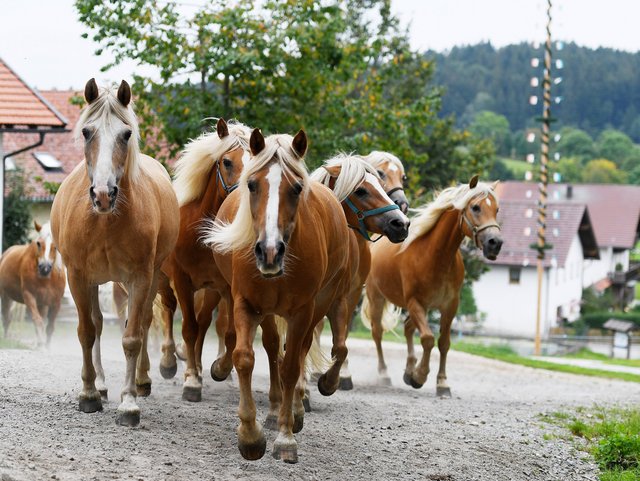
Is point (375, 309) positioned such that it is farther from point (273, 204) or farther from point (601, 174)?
point (601, 174)

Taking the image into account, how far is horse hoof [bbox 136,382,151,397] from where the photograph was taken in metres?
8.81

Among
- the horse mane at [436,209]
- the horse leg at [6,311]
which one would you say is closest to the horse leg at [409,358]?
the horse mane at [436,209]

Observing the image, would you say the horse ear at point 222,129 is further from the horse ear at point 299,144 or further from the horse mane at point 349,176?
the horse ear at point 299,144

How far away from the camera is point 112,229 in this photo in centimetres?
726

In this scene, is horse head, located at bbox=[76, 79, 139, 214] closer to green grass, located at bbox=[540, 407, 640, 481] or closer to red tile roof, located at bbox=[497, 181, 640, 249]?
green grass, located at bbox=[540, 407, 640, 481]

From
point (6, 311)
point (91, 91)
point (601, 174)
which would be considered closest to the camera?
point (91, 91)

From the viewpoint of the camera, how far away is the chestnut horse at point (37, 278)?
15727mm

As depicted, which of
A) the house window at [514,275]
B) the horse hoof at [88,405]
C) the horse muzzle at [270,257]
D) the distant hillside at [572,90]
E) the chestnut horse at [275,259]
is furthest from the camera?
the distant hillside at [572,90]

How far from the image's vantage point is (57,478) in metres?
5.66

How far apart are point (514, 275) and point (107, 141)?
170 ft

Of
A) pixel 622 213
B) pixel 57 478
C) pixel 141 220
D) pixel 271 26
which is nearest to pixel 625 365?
pixel 271 26

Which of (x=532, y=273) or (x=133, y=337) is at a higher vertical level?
(x=532, y=273)

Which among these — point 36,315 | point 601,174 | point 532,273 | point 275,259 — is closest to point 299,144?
point 275,259

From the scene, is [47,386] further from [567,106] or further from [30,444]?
[567,106]
